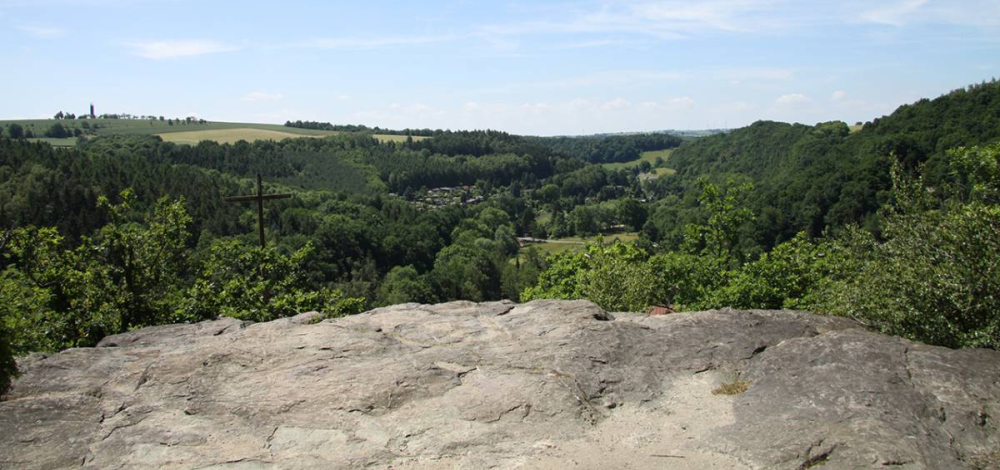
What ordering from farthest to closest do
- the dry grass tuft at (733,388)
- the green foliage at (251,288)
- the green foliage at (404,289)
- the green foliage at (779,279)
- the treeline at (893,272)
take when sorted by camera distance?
the green foliage at (404,289) → the green foliage at (779,279) → the green foliage at (251,288) → the treeline at (893,272) → the dry grass tuft at (733,388)

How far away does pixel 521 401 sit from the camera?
10.5 m

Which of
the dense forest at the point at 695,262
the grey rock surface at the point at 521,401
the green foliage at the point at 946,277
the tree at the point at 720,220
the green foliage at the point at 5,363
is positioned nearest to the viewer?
the grey rock surface at the point at 521,401

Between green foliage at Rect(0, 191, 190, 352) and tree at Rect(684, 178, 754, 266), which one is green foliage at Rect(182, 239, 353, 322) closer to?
green foliage at Rect(0, 191, 190, 352)

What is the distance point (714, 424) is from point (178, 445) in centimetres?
783

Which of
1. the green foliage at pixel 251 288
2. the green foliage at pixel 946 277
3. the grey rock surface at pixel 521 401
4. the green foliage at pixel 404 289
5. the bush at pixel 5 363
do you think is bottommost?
the green foliage at pixel 404 289

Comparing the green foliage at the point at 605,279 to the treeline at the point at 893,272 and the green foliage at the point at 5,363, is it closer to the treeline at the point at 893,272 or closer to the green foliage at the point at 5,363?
the treeline at the point at 893,272

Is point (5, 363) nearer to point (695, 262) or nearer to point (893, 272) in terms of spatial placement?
point (893, 272)

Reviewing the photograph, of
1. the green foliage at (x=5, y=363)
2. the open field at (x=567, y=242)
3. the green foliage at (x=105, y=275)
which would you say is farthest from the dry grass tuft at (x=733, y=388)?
the open field at (x=567, y=242)

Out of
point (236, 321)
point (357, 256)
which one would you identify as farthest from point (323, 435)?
point (357, 256)

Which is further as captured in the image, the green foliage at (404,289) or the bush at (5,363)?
the green foliage at (404,289)

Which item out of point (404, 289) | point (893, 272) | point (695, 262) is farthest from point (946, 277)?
point (404, 289)

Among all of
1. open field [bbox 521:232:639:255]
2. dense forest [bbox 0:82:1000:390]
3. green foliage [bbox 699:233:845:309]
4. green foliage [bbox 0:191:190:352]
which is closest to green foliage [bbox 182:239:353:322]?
dense forest [bbox 0:82:1000:390]

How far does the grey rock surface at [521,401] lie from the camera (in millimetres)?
8797

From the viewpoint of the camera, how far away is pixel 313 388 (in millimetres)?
11008
